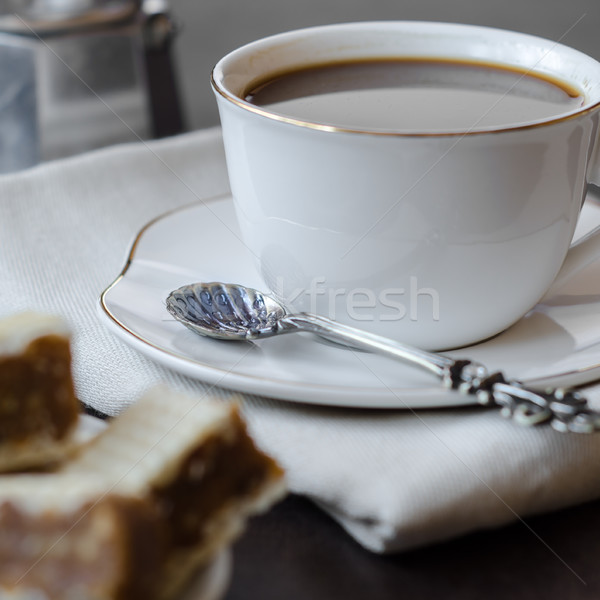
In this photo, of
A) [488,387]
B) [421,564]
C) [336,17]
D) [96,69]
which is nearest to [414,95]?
[488,387]

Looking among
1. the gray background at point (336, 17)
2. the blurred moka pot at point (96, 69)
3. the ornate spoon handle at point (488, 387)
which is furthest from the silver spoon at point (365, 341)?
the gray background at point (336, 17)

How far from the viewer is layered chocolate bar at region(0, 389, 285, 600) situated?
0.36m

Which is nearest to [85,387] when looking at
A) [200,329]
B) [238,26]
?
[200,329]

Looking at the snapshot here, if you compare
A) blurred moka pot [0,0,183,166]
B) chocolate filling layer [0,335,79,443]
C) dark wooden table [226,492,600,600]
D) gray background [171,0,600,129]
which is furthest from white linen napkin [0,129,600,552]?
gray background [171,0,600,129]

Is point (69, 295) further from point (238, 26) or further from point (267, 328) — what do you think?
point (238, 26)

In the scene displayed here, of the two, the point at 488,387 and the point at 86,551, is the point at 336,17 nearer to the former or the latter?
the point at 488,387

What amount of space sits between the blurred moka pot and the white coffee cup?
36.3 inches

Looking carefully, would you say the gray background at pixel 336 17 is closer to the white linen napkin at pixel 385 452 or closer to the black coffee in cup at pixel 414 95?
the black coffee in cup at pixel 414 95

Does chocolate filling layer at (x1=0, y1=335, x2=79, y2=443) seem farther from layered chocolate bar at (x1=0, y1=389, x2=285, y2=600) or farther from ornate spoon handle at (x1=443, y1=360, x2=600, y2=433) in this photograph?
ornate spoon handle at (x1=443, y1=360, x2=600, y2=433)

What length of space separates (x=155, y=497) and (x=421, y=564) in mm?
A: 175

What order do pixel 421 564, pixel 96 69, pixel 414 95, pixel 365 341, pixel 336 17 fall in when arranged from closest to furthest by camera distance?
1. pixel 421 564
2. pixel 365 341
3. pixel 414 95
4. pixel 96 69
5. pixel 336 17

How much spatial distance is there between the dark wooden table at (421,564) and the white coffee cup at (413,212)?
175 millimetres

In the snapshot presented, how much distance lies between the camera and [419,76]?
76cm

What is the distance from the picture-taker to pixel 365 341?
60 centimetres
